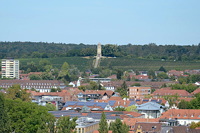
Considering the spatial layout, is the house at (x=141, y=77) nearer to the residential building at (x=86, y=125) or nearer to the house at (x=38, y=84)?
the house at (x=38, y=84)

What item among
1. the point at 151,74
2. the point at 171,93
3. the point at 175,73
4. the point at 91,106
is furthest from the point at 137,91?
the point at 175,73

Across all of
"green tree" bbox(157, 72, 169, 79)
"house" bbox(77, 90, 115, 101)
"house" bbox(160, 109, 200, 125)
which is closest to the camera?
"house" bbox(160, 109, 200, 125)

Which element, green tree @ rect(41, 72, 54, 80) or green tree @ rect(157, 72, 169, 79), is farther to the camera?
green tree @ rect(157, 72, 169, 79)

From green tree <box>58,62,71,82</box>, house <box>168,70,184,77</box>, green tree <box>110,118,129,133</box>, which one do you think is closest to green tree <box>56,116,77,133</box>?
green tree <box>110,118,129,133</box>

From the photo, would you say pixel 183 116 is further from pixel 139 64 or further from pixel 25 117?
pixel 139 64

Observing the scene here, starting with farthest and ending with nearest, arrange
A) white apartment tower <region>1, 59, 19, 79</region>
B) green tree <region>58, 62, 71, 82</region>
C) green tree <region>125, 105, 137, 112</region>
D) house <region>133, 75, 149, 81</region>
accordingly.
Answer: white apartment tower <region>1, 59, 19, 79</region>
house <region>133, 75, 149, 81</region>
green tree <region>58, 62, 71, 82</region>
green tree <region>125, 105, 137, 112</region>

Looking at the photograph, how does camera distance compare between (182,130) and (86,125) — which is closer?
(182,130)

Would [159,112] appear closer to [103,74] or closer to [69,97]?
[69,97]

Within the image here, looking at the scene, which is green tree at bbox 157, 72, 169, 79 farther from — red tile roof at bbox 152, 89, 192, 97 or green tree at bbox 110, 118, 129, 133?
green tree at bbox 110, 118, 129, 133

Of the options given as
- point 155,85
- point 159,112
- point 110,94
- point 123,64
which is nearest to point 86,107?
point 159,112

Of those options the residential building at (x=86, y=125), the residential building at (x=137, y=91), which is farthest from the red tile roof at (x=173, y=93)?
the residential building at (x=86, y=125)

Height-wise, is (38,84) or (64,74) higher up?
(64,74)
